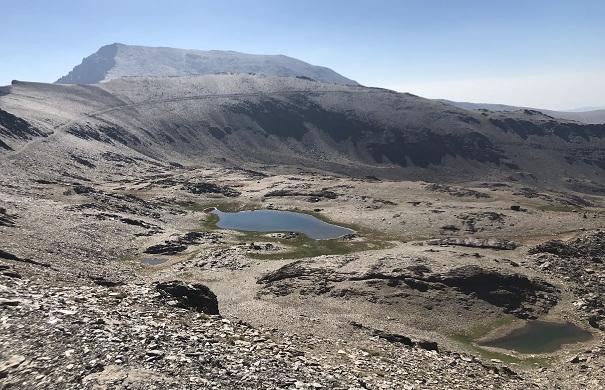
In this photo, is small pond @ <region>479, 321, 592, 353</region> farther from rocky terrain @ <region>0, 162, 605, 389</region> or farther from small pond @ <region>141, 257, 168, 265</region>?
small pond @ <region>141, 257, 168, 265</region>

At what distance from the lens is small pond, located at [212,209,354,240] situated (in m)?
126

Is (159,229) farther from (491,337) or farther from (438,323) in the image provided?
(491,337)

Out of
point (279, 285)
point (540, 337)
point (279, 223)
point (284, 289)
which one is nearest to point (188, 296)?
point (284, 289)

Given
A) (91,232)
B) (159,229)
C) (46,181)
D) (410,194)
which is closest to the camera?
(91,232)

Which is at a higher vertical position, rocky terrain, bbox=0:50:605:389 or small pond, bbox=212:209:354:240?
rocky terrain, bbox=0:50:605:389

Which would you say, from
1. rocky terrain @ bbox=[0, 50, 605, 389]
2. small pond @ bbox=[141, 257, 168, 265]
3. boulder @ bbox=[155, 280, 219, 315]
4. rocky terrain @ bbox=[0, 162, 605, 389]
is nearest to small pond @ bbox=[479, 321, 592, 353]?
rocky terrain @ bbox=[0, 50, 605, 389]

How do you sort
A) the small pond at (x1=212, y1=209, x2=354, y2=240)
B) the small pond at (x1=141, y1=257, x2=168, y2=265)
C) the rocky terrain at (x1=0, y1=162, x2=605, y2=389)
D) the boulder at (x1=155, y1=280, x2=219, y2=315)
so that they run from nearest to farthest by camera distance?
the rocky terrain at (x1=0, y1=162, x2=605, y2=389) → the boulder at (x1=155, y1=280, x2=219, y2=315) → the small pond at (x1=141, y1=257, x2=168, y2=265) → the small pond at (x1=212, y1=209, x2=354, y2=240)

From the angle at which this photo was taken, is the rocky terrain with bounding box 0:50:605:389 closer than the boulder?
Yes

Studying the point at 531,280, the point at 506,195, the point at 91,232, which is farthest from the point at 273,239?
the point at 506,195

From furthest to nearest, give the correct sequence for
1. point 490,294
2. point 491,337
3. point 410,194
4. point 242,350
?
1. point 410,194
2. point 490,294
3. point 491,337
4. point 242,350

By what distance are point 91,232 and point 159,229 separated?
20968 millimetres

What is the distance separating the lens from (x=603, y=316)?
2645 inches

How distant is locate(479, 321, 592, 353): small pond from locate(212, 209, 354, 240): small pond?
2294 inches

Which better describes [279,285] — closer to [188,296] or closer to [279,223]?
[188,296]
